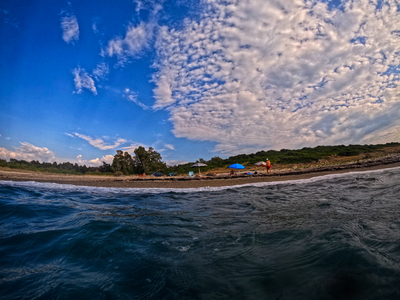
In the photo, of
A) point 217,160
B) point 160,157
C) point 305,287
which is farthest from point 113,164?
point 305,287

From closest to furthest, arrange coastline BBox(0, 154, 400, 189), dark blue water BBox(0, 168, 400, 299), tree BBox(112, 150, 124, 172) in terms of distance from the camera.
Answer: dark blue water BBox(0, 168, 400, 299)
coastline BBox(0, 154, 400, 189)
tree BBox(112, 150, 124, 172)

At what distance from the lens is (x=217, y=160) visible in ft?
208

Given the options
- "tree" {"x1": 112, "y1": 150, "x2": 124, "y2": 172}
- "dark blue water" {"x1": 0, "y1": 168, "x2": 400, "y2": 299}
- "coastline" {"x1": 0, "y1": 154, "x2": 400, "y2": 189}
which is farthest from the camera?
"tree" {"x1": 112, "y1": 150, "x2": 124, "y2": 172}

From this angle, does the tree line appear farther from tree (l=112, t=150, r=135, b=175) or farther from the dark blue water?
the dark blue water

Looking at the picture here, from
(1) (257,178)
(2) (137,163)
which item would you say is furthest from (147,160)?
(1) (257,178)

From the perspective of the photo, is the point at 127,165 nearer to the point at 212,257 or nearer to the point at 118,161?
the point at 118,161

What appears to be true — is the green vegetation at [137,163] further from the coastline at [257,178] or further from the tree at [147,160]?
the coastline at [257,178]

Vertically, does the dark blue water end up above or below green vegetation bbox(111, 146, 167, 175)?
below

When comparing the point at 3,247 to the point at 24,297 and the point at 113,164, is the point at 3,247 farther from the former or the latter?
the point at 113,164

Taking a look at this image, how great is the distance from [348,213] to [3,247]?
7802mm

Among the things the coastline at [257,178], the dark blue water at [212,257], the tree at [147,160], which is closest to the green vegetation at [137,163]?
the tree at [147,160]

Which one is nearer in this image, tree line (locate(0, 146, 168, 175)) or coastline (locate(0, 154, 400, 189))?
coastline (locate(0, 154, 400, 189))

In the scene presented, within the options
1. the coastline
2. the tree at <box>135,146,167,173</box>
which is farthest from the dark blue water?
the tree at <box>135,146,167,173</box>

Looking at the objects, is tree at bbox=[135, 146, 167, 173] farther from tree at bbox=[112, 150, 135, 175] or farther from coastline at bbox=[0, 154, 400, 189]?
coastline at bbox=[0, 154, 400, 189]
